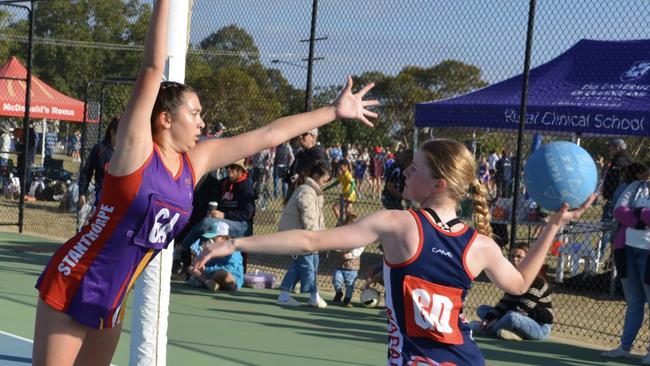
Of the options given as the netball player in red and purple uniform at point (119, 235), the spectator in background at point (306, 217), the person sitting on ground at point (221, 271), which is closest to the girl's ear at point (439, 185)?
the netball player in red and purple uniform at point (119, 235)

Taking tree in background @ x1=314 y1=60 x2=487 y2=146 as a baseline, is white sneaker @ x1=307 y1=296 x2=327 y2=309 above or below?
below

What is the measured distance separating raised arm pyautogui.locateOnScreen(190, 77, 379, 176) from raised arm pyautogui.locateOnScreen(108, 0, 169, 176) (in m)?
0.43

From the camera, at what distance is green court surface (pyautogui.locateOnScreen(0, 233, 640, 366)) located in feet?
25.4

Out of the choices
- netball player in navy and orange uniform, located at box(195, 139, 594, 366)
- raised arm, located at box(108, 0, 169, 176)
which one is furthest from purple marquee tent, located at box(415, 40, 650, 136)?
raised arm, located at box(108, 0, 169, 176)

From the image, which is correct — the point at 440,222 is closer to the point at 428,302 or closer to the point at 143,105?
the point at 428,302

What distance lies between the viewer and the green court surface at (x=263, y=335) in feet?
25.4

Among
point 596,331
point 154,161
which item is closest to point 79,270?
point 154,161

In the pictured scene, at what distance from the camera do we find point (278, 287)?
11.9m

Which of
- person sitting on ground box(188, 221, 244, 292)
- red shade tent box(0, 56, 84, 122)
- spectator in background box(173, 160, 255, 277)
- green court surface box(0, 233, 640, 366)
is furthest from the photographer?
red shade tent box(0, 56, 84, 122)

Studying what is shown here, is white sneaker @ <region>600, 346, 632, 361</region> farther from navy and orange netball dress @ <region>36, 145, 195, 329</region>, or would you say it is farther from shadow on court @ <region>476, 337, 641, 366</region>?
navy and orange netball dress @ <region>36, 145, 195, 329</region>

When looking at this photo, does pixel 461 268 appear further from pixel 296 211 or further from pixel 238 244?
pixel 296 211

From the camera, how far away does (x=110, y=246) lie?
386 centimetres

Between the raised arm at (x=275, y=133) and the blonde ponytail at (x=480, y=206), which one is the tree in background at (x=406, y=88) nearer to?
the blonde ponytail at (x=480, y=206)

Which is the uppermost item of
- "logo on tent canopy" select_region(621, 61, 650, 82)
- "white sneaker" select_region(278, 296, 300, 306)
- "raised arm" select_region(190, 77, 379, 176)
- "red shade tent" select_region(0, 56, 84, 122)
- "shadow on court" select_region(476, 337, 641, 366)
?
"logo on tent canopy" select_region(621, 61, 650, 82)
